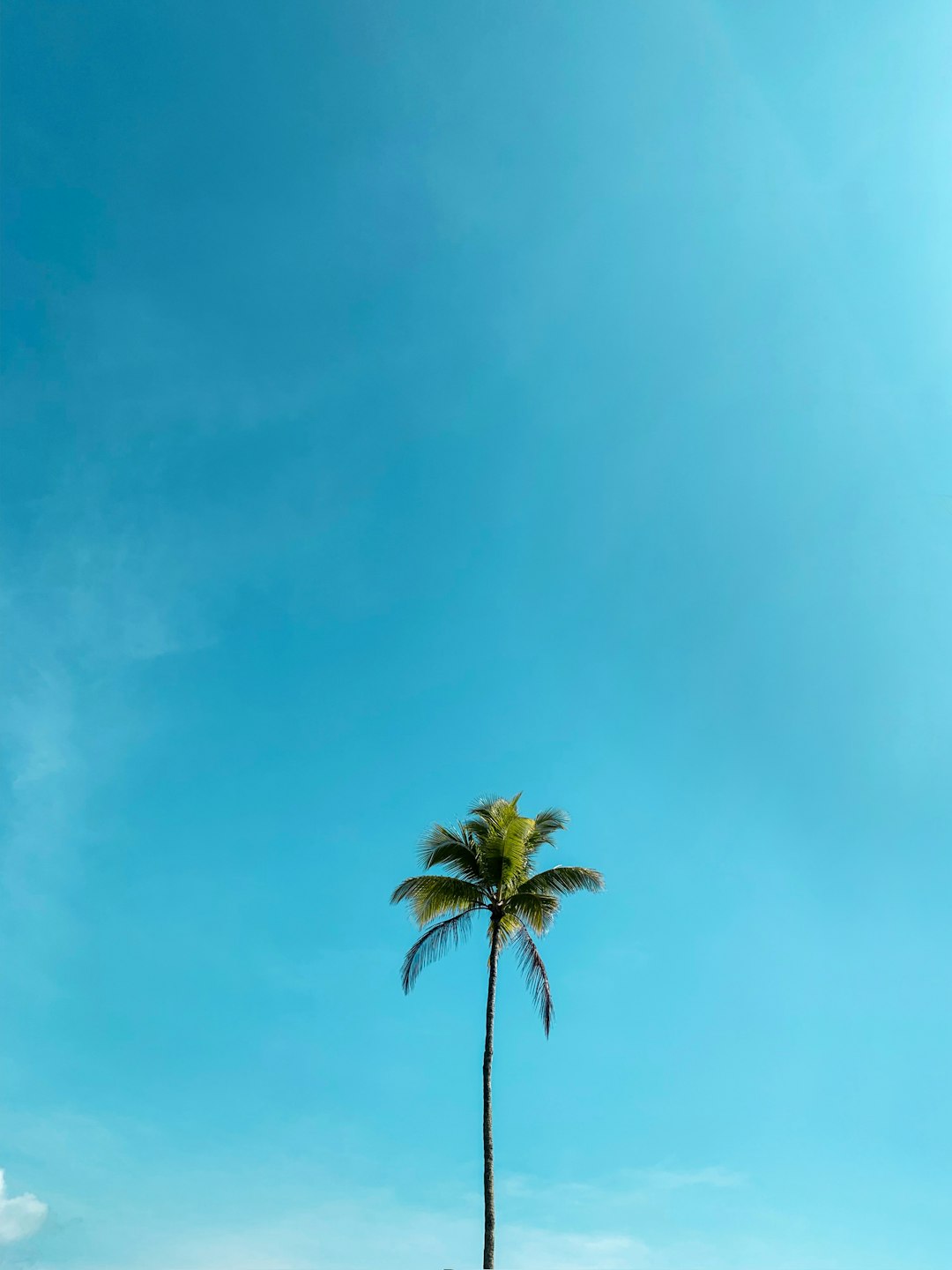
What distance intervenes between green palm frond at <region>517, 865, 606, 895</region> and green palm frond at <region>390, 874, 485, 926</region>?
174cm

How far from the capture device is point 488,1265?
22.5m

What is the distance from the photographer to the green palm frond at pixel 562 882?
93.0 ft

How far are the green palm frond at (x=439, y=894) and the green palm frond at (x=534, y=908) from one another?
1136 mm

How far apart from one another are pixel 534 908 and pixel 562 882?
133 cm

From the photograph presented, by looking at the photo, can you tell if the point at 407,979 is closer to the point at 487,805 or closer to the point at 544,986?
the point at 544,986

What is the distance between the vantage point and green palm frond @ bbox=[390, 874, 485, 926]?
92.3 ft

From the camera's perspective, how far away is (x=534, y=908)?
92.1ft

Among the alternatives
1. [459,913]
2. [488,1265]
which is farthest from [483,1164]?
[459,913]

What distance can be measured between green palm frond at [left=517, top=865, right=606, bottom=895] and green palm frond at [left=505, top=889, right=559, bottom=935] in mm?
347

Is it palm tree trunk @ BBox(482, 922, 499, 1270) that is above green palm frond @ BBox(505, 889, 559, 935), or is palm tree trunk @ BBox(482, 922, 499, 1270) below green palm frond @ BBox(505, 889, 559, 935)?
below

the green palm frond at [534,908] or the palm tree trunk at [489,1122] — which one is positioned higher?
the green palm frond at [534,908]

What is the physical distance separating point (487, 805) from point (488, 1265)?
42.7 ft

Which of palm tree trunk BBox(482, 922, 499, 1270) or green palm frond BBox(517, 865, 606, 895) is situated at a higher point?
green palm frond BBox(517, 865, 606, 895)

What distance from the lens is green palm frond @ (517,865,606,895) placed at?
28.3 m
